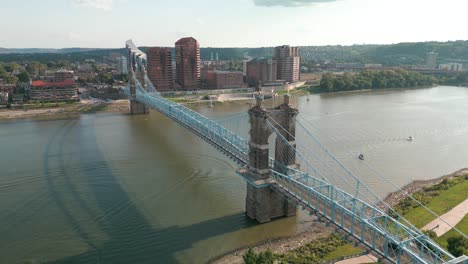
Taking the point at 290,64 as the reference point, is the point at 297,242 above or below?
below

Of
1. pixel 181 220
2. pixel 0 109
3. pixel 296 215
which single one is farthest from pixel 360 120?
pixel 0 109

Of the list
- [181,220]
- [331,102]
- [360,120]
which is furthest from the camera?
[331,102]

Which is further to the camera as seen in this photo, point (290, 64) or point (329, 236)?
point (290, 64)

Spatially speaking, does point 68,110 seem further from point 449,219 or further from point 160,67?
point 449,219

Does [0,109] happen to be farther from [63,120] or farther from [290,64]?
[290,64]

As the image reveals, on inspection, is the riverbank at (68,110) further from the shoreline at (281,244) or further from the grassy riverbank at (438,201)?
the grassy riverbank at (438,201)

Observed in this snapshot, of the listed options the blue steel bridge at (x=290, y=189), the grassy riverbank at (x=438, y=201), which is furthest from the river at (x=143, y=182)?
the grassy riverbank at (x=438, y=201)

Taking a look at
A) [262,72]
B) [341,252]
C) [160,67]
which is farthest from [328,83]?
[341,252]
